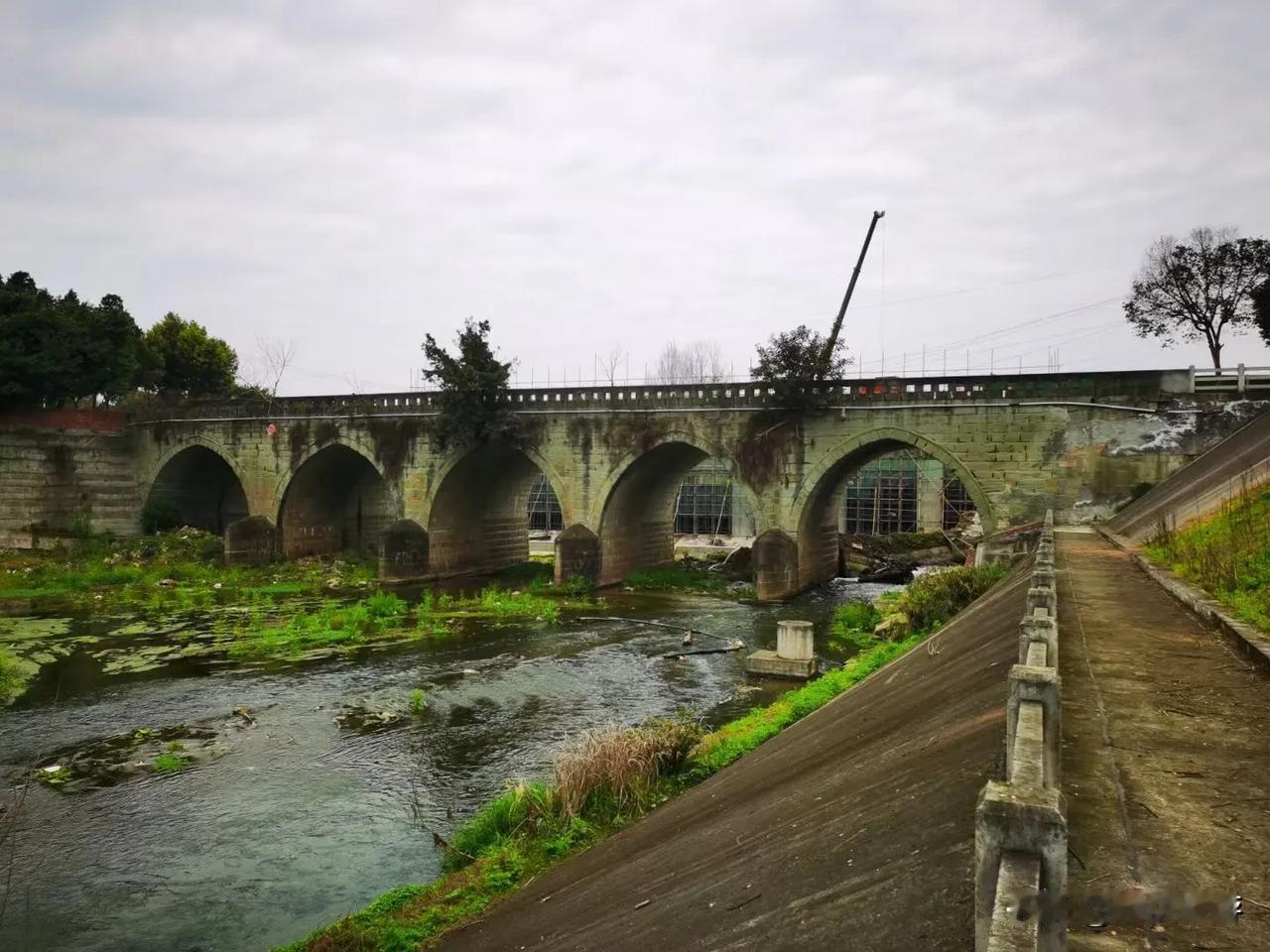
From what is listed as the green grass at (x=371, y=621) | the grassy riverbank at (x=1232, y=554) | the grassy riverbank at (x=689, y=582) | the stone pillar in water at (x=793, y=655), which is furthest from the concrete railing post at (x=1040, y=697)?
the grassy riverbank at (x=689, y=582)

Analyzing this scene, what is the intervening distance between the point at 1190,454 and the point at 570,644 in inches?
725

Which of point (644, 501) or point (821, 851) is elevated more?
point (644, 501)

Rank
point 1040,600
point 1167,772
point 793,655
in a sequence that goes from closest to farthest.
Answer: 1. point 1167,772
2. point 1040,600
3. point 793,655

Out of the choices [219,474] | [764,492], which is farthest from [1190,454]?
[219,474]

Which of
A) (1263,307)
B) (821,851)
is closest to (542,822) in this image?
(821,851)

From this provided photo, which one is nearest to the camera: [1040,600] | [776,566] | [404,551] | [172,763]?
[1040,600]

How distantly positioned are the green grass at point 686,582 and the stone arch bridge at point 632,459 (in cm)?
105

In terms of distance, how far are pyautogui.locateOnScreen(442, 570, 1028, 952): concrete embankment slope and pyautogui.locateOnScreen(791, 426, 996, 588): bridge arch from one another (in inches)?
736

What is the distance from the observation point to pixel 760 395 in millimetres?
31156

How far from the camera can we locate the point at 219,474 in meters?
49.0

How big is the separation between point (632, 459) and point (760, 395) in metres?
5.46

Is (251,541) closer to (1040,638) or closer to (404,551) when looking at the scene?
(404,551)

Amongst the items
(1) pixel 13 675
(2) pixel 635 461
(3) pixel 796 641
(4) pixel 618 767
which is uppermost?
A: (2) pixel 635 461

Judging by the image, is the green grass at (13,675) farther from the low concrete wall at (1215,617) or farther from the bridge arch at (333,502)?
the low concrete wall at (1215,617)
